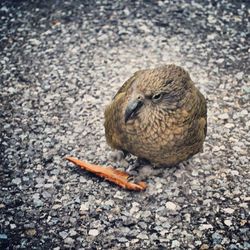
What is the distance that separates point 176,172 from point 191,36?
2046 millimetres

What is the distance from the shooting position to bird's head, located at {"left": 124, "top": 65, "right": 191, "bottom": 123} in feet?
11.5

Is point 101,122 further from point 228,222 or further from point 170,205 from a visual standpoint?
point 228,222

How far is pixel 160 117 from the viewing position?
3639 mm

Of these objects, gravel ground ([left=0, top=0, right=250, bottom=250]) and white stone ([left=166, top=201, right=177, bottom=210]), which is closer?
gravel ground ([left=0, top=0, right=250, bottom=250])

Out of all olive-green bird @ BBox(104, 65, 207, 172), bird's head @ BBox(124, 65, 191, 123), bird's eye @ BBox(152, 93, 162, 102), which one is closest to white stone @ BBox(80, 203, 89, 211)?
olive-green bird @ BBox(104, 65, 207, 172)

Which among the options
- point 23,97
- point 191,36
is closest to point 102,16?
point 191,36

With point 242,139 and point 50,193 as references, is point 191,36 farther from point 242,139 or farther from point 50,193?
point 50,193

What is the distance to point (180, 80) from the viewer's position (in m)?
3.65

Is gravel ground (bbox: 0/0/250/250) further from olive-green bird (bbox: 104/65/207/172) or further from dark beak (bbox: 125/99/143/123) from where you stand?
dark beak (bbox: 125/99/143/123)

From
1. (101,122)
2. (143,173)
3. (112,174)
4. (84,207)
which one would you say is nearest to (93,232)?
(84,207)

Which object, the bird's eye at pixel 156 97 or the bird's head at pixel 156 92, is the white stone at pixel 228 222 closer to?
the bird's head at pixel 156 92

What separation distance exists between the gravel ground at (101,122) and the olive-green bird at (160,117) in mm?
384

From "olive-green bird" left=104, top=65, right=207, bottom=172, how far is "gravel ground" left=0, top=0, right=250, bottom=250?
38cm

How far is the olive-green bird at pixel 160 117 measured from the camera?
3.55 m
